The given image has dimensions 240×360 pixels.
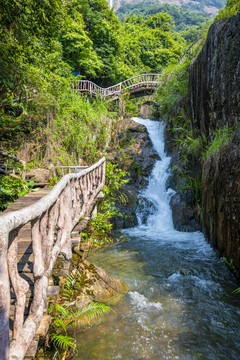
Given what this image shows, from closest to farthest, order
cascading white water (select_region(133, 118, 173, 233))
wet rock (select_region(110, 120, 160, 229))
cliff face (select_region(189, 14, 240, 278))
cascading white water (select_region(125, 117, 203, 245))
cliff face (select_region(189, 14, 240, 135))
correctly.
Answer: cliff face (select_region(189, 14, 240, 278))
cliff face (select_region(189, 14, 240, 135))
cascading white water (select_region(125, 117, 203, 245))
cascading white water (select_region(133, 118, 173, 233))
wet rock (select_region(110, 120, 160, 229))

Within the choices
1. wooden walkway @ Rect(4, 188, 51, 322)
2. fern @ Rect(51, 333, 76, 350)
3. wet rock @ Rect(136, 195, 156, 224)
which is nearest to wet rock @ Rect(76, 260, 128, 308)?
fern @ Rect(51, 333, 76, 350)

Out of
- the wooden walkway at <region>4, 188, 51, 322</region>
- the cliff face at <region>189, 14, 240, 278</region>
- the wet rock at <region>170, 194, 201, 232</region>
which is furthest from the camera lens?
the wet rock at <region>170, 194, 201, 232</region>

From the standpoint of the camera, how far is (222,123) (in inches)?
212

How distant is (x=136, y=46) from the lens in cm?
2427

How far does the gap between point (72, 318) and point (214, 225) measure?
3.66 m

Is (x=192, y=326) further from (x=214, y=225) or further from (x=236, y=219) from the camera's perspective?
A: (x=214, y=225)

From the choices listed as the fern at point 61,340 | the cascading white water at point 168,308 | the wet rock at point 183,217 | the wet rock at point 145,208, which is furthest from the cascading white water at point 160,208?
the fern at point 61,340

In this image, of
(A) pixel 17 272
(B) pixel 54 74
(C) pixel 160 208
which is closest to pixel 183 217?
(C) pixel 160 208

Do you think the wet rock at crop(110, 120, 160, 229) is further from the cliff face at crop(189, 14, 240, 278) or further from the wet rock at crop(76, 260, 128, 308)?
the wet rock at crop(76, 260, 128, 308)

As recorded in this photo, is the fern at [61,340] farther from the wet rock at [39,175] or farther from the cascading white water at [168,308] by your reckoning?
the wet rock at [39,175]

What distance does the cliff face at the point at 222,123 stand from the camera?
391cm

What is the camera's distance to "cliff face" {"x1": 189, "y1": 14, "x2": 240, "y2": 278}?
3.91m

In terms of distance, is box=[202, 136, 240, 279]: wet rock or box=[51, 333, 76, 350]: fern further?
box=[202, 136, 240, 279]: wet rock

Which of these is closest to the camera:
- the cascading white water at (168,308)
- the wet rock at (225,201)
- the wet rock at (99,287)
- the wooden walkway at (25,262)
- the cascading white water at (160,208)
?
the wooden walkway at (25,262)
